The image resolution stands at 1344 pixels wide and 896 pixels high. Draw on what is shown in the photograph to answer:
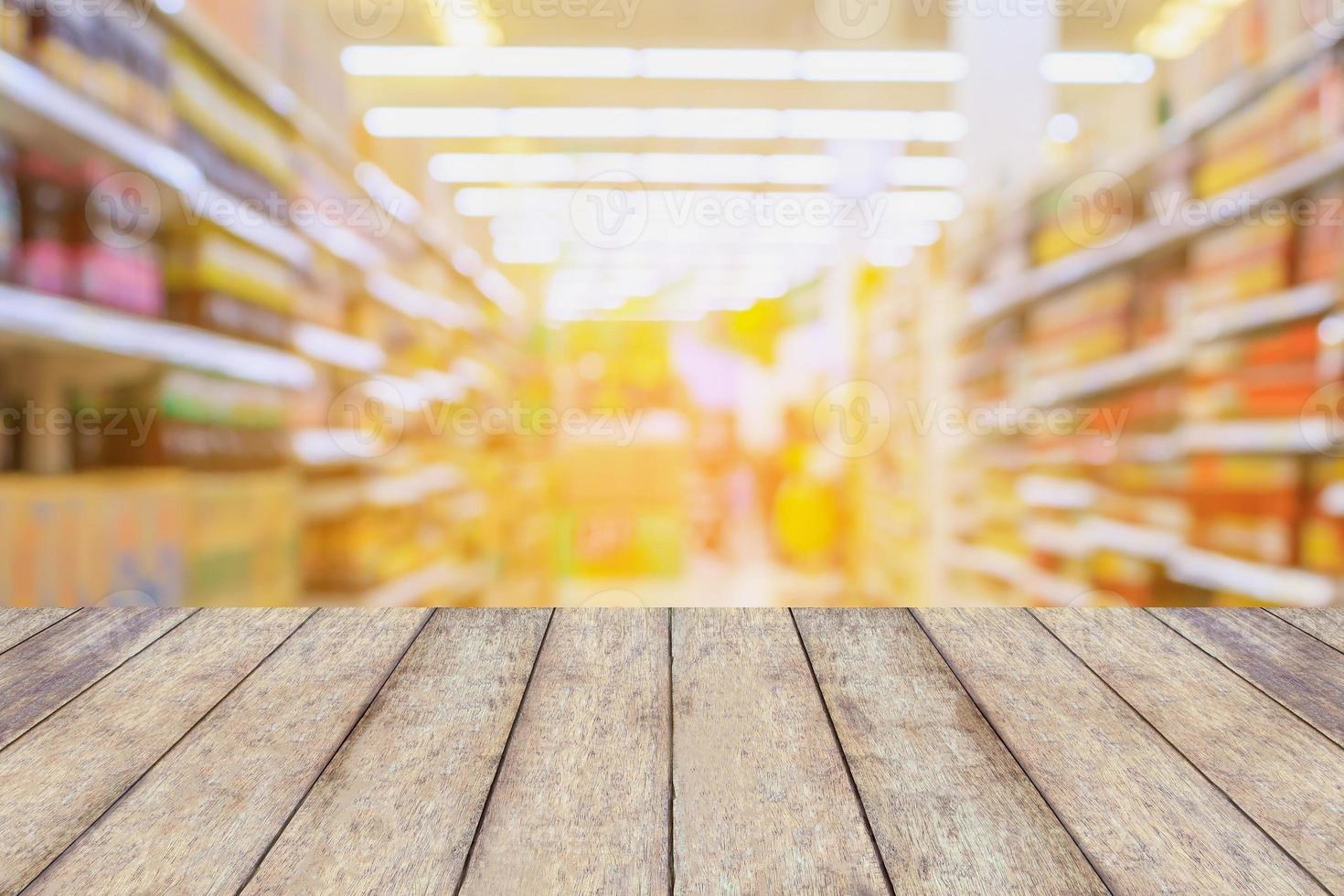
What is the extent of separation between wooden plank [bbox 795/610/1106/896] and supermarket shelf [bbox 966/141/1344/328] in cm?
161

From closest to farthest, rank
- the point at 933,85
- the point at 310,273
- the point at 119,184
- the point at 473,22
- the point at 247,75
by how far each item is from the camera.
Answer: the point at 119,184
the point at 247,75
the point at 310,273
the point at 473,22
the point at 933,85

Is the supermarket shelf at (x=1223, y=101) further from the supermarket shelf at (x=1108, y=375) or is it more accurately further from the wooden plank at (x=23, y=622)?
the wooden plank at (x=23, y=622)

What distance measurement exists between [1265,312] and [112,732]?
2474mm

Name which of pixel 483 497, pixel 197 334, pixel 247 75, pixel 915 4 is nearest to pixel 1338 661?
pixel 197 334

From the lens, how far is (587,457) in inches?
133

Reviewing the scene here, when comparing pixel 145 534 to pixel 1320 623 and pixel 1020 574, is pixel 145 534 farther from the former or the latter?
pixel 1020 574

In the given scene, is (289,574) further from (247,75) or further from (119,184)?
(247,75)

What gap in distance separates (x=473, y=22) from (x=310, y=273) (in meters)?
1.05

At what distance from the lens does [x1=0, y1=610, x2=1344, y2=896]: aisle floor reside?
72cm

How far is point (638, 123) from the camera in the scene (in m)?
3.16

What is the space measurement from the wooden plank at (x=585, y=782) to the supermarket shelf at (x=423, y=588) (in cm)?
179

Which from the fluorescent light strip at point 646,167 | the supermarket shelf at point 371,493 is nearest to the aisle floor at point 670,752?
the supermarket shelf at point 371,493

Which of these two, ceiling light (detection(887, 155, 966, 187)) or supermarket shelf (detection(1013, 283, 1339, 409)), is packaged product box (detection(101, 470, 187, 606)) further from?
ceiling light (detection(887, 155, 966, 187))

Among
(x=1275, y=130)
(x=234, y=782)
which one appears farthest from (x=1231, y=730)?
(x=1275, y=130)
